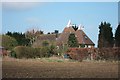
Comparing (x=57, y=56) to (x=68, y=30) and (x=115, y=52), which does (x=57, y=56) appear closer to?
(x=115, y=52)

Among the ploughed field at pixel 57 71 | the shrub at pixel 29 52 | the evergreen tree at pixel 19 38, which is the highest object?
the evergreen tree at pixel 19 38

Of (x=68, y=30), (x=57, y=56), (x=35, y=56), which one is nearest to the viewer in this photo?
(x=35, y=56)

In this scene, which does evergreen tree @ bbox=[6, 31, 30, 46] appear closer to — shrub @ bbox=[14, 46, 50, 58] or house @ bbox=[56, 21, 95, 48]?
house @ bbox=[56, 21, 95, 48]

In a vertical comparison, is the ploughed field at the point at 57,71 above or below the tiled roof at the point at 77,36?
below

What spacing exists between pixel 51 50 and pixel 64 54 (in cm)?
259

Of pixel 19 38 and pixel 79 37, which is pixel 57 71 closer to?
pixel 19 38

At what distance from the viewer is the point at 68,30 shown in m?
50.3

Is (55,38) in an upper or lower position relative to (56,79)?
upper

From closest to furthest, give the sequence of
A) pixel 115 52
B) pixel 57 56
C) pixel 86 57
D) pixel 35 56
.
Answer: pixel 115 52 → pixel 86 57 → pixel 35 56 → pixel 57 56

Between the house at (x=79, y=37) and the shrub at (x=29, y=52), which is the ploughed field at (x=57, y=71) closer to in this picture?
the shrub at (x=29, y=52)

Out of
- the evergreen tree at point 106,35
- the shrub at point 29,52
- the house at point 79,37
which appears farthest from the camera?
the house at point 79,37

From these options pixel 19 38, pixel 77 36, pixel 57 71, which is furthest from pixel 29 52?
pixel 77 36


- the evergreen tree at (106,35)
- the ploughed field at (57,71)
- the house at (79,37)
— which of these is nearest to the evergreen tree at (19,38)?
the house at (79,37)

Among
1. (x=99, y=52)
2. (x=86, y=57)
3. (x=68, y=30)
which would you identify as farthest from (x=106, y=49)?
(x=68, y=30)
